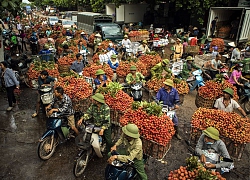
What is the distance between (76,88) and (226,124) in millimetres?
4196

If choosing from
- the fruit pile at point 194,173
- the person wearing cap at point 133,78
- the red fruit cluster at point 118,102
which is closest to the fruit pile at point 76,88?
the red fruit cluster at point 118,102

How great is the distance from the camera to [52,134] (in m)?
5.52


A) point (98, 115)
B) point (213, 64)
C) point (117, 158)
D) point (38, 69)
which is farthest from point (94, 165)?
point (213, 64)

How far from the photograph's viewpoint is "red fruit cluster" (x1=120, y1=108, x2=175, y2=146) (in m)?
4.28

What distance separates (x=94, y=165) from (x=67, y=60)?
20.0 ft

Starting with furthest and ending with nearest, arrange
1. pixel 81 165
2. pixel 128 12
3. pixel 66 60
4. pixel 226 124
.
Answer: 1. pixel 128 12
2. pixel 66 60
3. pixel 81 165
4. pixel 226 124

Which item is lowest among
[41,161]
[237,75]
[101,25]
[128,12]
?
[41,161]

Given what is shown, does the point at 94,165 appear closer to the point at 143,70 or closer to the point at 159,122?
the point at 159,122

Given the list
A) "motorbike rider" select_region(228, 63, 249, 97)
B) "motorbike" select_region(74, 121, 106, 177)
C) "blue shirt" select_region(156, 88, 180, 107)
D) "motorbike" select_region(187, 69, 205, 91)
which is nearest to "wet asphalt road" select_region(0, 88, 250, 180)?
"motorbike" select_region(74, 121, 106, 177)

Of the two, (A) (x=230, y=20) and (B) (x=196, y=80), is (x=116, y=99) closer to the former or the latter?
(B) (x=196, y=80)

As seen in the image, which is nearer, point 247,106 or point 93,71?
point 93,71

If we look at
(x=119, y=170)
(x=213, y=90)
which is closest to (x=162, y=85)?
(x=213, y=90)

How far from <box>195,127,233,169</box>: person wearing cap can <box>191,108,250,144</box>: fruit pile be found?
51cm

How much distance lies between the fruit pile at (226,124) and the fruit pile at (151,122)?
0.90 meters
